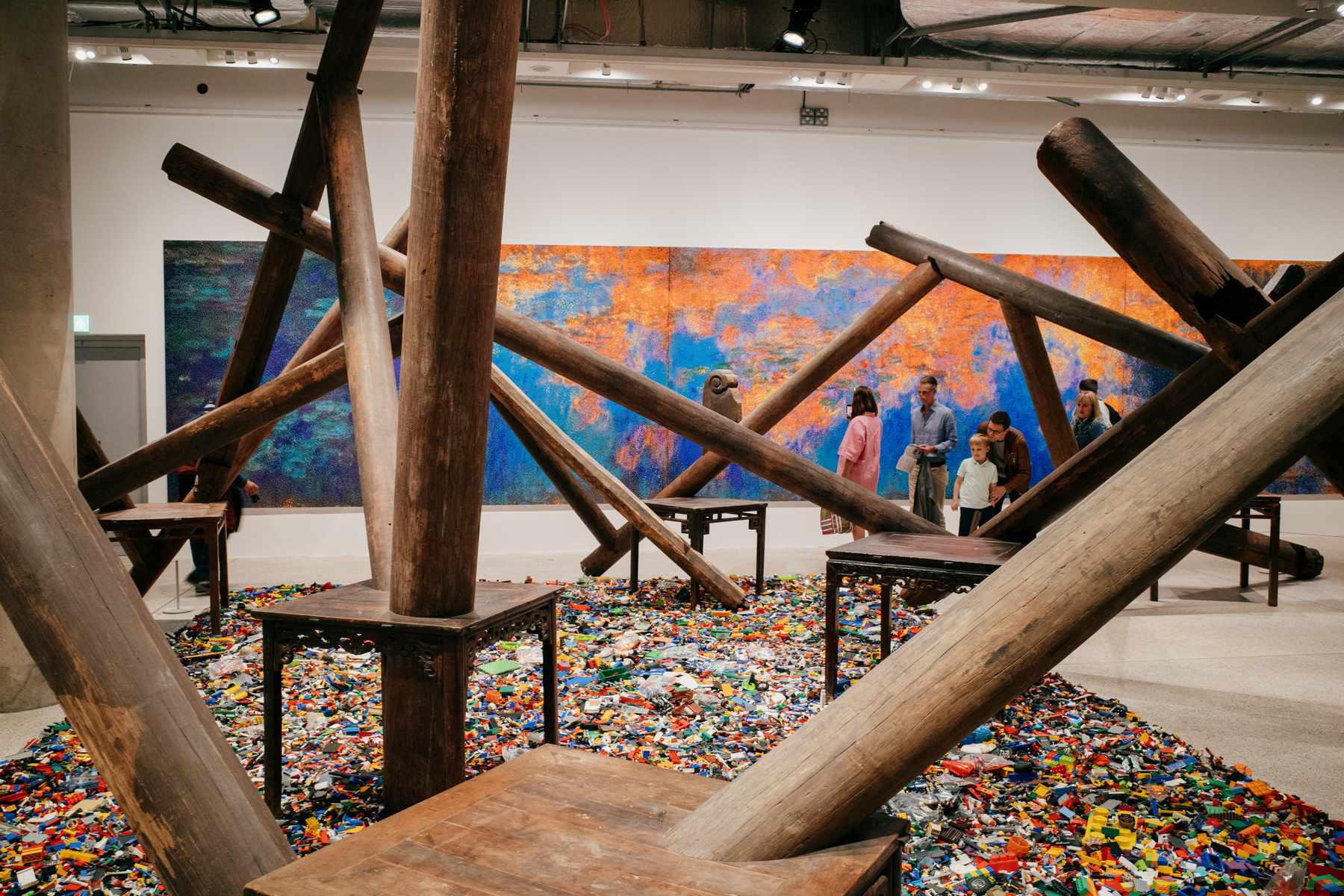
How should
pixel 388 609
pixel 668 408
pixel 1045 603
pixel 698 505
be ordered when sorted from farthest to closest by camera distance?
1. pixel 698 505
2. pixel 668 408
3. pixel 388 609
4. pixel 1045 603

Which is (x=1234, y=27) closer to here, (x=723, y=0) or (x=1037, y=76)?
(x=1037, y=76)

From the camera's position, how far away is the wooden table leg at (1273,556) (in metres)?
6.54

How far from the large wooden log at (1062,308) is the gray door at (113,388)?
7.93m

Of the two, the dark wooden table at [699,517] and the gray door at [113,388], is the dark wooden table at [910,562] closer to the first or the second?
the dark wooden table at [699,517]

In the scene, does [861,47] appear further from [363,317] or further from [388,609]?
[388,609]

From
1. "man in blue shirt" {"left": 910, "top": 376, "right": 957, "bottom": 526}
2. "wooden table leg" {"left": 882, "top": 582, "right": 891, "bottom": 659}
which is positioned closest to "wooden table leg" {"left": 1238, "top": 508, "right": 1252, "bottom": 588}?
"man in blue shirt" {"left": 910, "top": 376, "right": 957, "bottom": 526}

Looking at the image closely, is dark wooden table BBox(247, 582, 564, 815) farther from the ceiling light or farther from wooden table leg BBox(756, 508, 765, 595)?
the ceiling light

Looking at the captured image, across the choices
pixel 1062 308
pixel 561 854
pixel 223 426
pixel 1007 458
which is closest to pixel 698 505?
pixel 1062 308

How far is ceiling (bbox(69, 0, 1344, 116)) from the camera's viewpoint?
→ 25.4ft

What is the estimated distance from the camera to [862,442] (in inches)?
316

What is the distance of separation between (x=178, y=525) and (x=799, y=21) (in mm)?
7000

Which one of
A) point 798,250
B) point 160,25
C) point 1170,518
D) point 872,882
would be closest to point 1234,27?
point 798,250

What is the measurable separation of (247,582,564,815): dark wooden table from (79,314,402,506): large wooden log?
1600 mm

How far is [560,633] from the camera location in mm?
5727
